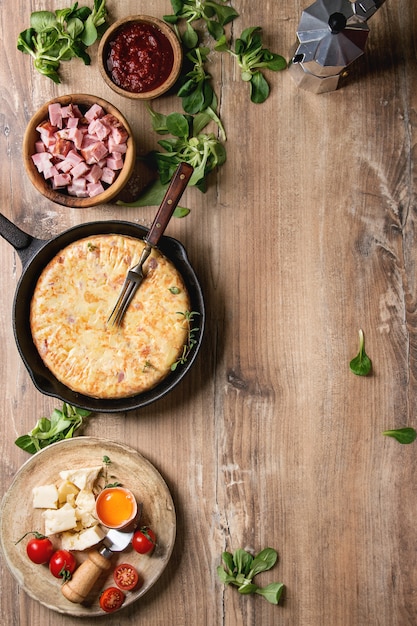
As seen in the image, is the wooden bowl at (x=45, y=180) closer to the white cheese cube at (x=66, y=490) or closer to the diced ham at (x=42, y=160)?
the diced ham at (x=42, y=160)

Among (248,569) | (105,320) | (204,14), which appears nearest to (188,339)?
(105,320)

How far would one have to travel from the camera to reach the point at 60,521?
8.36 ft

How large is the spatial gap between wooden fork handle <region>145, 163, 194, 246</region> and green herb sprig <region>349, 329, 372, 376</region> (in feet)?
2.91

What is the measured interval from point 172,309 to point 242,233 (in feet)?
1.52

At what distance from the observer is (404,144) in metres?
2.71

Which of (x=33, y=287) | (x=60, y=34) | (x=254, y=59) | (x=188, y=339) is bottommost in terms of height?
(x=188, y=339)

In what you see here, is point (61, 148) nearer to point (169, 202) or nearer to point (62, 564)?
point (169, 202)

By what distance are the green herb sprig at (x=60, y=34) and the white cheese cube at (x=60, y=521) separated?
5.41 feet

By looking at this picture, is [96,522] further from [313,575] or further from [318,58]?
[318,58]

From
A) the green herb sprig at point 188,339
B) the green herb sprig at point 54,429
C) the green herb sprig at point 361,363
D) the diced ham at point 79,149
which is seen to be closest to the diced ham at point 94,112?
the diced ham at point 79,149

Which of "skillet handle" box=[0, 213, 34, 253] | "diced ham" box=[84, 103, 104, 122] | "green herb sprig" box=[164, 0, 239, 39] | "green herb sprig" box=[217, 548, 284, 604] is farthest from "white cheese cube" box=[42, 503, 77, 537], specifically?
"green herb sprig" box=[164, 0, 239, 39]

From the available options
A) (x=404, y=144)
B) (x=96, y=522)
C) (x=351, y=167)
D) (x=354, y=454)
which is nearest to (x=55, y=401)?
(x=96, y=522)

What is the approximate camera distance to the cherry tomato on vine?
2.54m

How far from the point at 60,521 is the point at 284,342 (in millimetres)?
1075
